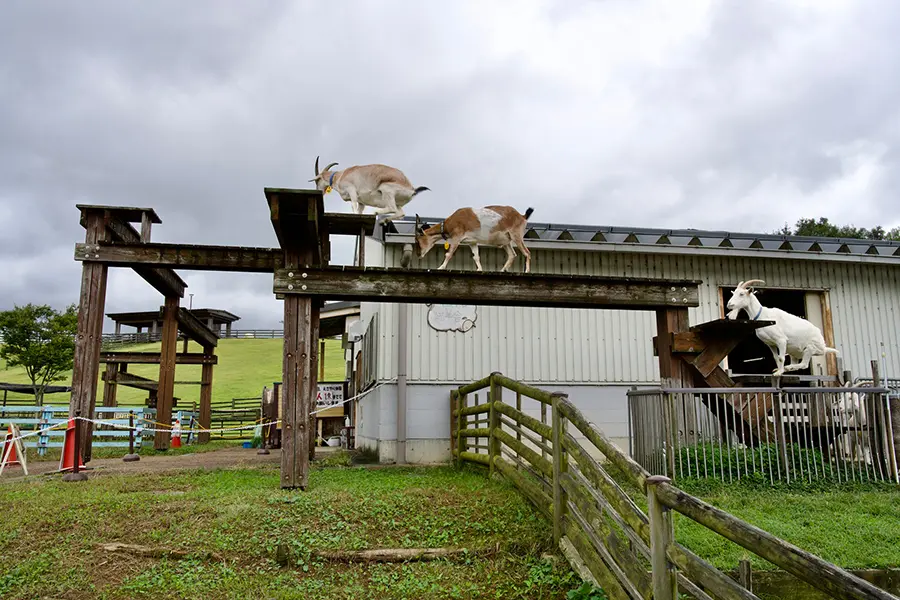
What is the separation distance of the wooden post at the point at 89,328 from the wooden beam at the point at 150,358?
7.93m

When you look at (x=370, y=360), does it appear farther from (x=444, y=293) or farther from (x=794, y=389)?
(x=794, y=389)

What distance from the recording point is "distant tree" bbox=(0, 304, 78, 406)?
28422 millimetres

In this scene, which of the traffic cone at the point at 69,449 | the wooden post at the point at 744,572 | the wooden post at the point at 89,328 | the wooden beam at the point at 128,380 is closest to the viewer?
the wooden post at the point at 744,572

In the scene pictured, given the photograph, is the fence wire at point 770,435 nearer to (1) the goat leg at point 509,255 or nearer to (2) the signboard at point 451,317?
(1) the goat leg at point 509,255

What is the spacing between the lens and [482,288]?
7.89 meters

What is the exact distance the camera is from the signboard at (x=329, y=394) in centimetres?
1762

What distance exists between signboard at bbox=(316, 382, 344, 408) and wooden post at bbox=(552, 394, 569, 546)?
42.0ft

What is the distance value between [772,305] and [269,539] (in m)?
12.8

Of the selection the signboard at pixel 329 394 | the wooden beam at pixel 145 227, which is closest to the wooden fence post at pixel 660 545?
the wooden beam at pixel 145 227

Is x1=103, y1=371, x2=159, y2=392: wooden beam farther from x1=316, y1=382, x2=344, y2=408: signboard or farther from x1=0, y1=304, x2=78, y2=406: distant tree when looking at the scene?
x1=0, y1=304, x2=78, y2=406: distant tree

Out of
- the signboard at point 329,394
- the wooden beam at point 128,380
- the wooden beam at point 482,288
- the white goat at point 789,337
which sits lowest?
the signboard at point 329,394

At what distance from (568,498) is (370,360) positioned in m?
9.26

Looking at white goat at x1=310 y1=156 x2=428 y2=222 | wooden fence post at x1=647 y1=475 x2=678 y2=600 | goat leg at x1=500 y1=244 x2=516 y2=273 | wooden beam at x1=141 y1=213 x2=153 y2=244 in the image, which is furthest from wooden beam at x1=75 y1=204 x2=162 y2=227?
wooden fence post at x1=647 y1=475 x2=678 y2=600

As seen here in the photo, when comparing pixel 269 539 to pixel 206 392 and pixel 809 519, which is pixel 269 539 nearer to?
pixel 809 519
